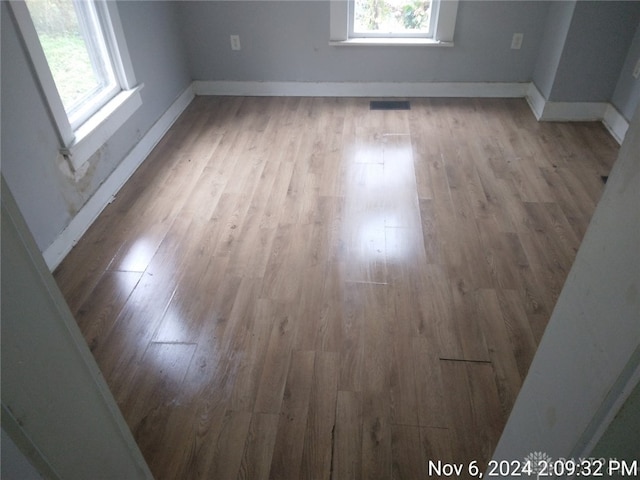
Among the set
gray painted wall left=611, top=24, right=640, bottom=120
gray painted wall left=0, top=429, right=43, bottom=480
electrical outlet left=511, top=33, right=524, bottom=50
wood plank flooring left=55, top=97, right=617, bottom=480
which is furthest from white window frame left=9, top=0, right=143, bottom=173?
gray painted wall left=611, top=24, right=640, bottom=120

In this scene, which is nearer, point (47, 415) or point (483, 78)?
point (47, 415)

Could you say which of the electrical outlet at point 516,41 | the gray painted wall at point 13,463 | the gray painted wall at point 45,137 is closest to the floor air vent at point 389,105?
the electrical outlet at point 516,41

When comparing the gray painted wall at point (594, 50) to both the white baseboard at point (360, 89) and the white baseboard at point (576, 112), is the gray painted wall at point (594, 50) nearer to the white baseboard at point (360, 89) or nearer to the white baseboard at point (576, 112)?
the white baseboard at point (576, 112)

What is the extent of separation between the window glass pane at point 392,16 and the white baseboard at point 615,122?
144 centimetres

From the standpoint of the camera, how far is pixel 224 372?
1.62 m

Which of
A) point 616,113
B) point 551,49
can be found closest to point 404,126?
point 551,49

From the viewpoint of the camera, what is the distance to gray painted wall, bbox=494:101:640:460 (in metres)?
0.54

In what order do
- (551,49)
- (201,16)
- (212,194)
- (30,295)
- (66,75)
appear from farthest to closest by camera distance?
(201,16) < (551,49) < (212,194) < (66,75) < (30,295)

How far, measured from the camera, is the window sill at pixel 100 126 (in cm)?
226

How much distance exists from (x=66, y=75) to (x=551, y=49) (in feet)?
10.3

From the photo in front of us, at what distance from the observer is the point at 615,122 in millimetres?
3002

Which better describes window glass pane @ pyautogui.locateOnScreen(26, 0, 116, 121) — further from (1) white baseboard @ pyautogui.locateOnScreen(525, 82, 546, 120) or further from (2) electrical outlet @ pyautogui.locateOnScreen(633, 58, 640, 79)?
(2) electrical outlet @ pyautogui.locateOnScreen(633, 58, 640, 79)

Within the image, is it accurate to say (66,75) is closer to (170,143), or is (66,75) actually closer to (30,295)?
(170,143)

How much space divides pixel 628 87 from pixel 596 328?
118 inches
